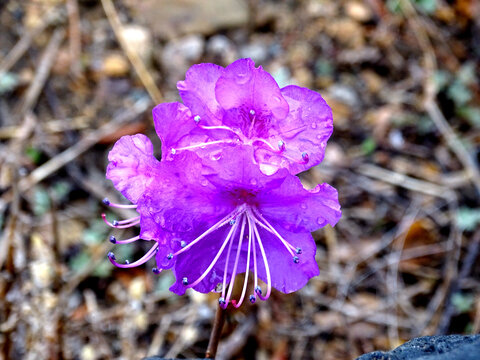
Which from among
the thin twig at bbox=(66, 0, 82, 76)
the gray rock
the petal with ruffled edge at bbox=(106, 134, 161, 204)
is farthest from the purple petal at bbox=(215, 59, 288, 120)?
the thin twig at bbox=(66, 0, 82, 76)

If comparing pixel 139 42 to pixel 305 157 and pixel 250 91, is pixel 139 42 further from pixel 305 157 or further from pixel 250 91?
pixel 305 157

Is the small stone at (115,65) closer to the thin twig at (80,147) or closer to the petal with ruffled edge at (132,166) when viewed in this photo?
the thin twig at (80,147)

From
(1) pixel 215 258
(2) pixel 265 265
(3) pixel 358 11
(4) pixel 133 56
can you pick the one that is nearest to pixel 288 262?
(2) pixel 265 265

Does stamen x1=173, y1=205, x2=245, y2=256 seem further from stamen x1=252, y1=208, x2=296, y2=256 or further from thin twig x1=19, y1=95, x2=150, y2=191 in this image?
thin twig x1=19, y1=95, x2=150, y2=191

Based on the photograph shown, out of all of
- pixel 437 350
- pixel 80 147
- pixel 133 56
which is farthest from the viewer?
pixel 133 56

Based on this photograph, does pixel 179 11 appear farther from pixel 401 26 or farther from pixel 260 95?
pixel 260 95

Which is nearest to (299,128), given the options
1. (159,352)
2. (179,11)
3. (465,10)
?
(159,352)

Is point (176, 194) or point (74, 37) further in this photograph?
point (74, 37)
